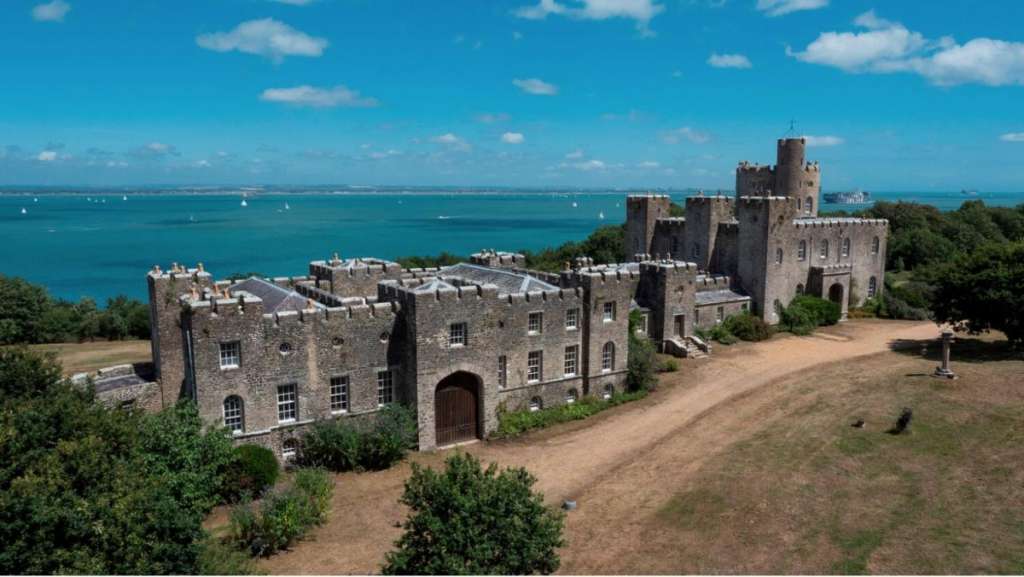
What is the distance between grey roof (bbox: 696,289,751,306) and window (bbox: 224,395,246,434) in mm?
30893

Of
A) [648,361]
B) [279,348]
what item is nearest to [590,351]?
[648,361]

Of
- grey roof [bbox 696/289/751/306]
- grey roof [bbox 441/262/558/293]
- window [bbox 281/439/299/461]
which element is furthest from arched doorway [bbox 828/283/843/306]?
window [bbox 281/439/299/461]

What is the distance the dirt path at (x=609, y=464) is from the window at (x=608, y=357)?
229 centimetres

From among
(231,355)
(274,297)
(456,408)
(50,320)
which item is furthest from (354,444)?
(50,320)

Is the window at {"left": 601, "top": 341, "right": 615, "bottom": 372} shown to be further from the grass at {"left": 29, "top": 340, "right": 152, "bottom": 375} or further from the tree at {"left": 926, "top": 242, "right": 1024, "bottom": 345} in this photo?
the grass at {"left": 29, "top": 340, "right": 152, "bottom": 375}

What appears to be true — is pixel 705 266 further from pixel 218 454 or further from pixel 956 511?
pixel 218 454

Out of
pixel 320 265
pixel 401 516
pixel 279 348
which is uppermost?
pixel 320 265

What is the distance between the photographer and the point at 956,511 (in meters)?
22.3

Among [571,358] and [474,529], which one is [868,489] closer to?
[571,358]

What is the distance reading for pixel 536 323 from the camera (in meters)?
33.4

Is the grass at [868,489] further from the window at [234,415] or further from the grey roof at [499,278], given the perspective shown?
the window at [234,415]

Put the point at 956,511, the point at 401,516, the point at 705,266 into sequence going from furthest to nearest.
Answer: the point at 705,266, the point at 401,516, the point at 956,511

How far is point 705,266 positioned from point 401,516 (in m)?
36.0

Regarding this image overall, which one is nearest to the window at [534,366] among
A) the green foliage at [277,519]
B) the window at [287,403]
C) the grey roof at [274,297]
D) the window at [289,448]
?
the grey roof at [274,297]
